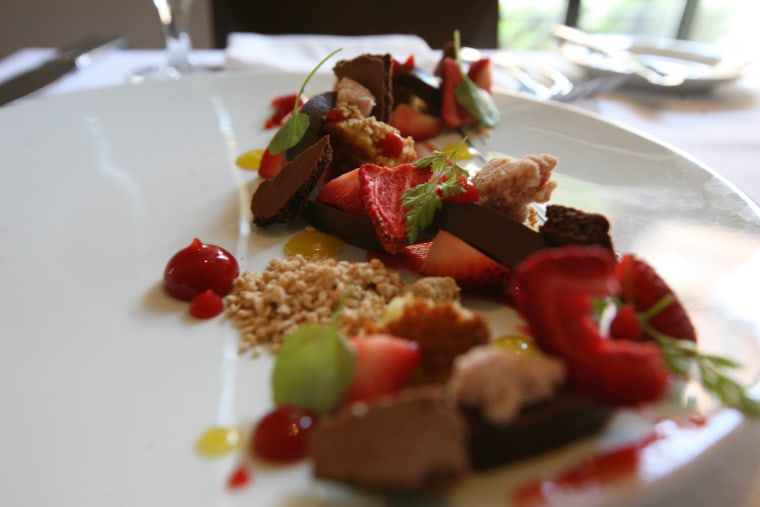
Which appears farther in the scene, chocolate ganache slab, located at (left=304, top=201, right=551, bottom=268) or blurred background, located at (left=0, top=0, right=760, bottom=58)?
blurred background, located at (left=0, top=0, right=760, bottom=58)

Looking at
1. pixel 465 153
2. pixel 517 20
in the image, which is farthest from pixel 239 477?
pixel 517 20

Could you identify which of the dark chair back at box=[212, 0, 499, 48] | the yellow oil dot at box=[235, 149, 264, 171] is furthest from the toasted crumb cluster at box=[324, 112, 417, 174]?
the dark chair back at box=[212, 0, 499, 48]

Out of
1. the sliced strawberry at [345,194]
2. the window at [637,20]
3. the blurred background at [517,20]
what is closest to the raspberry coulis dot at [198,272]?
the sliced strawberry at [345,194]

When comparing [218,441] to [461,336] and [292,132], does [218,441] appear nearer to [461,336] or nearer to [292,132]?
[461,336]

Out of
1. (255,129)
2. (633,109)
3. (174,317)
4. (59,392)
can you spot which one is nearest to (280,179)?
(174,317)

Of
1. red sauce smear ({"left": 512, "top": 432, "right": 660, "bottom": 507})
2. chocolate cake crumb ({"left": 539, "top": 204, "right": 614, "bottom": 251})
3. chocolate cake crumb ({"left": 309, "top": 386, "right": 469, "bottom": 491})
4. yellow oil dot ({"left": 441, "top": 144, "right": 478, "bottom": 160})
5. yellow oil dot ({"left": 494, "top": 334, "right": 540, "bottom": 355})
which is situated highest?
chocolate cake crumb ({"left": 539, "top": 204, "right": 614, "bottom": 251})

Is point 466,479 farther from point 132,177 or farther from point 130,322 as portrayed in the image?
point 132,177

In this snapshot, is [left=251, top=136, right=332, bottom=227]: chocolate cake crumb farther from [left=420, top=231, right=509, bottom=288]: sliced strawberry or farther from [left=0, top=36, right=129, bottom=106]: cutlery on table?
[left=0, top=36, right=129, bottom=106]: cutlery on table
